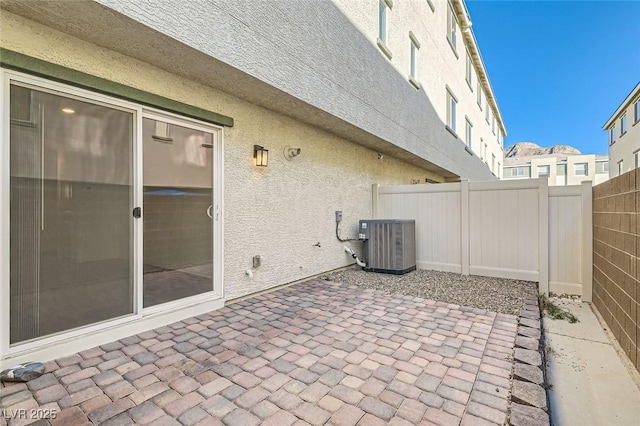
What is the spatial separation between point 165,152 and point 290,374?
289 cm

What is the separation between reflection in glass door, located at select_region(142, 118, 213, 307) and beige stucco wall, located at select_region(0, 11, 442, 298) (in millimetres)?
310

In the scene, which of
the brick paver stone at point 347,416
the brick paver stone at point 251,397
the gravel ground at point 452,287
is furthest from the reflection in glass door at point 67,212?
the gravel ground at point 452,287

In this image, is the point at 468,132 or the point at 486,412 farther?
the point at 468,132

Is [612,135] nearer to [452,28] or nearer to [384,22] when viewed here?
[452,28]

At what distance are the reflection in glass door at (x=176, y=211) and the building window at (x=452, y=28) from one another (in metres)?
11.7

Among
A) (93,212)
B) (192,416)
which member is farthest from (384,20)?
(192,416)

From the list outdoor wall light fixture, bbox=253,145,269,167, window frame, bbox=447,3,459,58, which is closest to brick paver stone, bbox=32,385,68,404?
outdoor wall light fixture, bbox=253,145,269,167

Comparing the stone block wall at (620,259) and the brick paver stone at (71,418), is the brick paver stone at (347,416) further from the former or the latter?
the stone block wall at (620,259)

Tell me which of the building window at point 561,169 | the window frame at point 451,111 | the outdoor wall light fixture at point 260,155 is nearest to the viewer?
the outdoor wall light fixture at point 260,155

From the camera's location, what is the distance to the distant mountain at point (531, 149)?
67.6 meters

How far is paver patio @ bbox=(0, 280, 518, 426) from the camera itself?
2141 mm

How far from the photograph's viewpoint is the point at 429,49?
9.98m

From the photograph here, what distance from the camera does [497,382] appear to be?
253cm

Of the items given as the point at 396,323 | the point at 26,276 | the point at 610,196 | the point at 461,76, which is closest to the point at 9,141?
the point at 26,276
